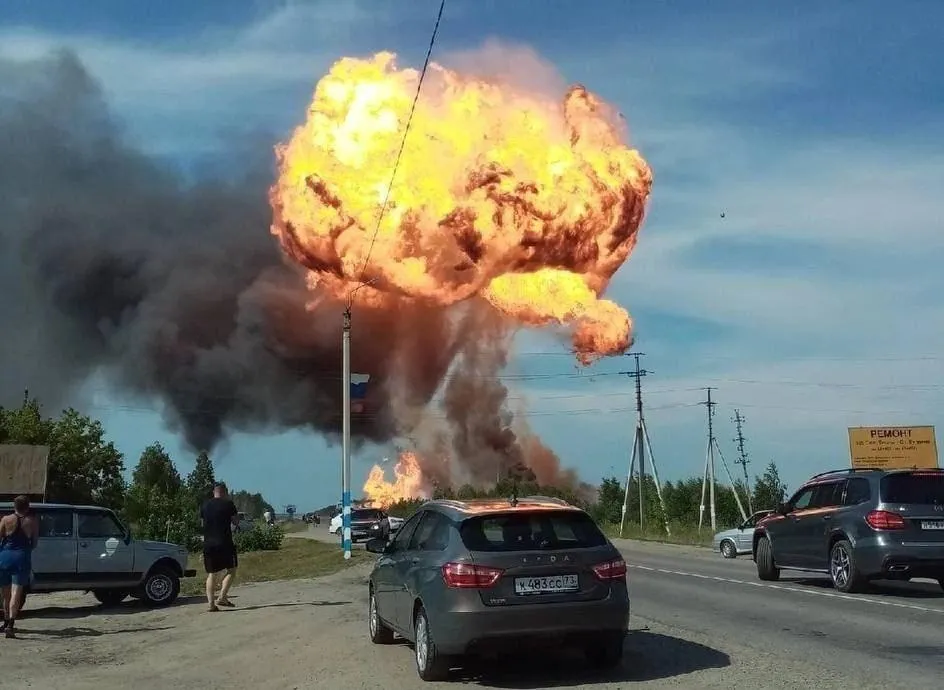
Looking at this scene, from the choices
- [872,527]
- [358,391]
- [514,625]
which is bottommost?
[514,625]

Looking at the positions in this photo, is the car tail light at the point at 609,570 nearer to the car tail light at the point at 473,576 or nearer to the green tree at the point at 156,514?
the car tail light at the point at 473,576

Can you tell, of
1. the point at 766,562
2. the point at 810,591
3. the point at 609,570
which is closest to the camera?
the point at 609,570

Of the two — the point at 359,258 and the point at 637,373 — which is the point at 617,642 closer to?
the point at 359,258

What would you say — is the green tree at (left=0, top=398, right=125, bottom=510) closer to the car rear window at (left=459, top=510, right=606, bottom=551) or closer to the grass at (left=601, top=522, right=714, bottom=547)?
the grass at (left=601, top=522, right=714, bottom=547)

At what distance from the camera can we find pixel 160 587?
16.9 metres

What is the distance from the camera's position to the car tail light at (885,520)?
14.6 m

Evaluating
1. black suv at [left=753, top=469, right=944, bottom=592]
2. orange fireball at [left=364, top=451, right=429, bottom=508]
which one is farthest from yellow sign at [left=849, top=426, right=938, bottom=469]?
orange fireball at [left=364, top=451, right=429, bottom=508]

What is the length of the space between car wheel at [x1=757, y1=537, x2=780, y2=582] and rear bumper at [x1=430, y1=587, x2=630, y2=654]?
10.1 metres

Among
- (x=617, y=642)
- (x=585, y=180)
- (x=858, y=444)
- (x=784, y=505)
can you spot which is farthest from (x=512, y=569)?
(x=858, y=444)

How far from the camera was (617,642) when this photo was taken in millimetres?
8695

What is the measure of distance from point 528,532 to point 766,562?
10.4 metres

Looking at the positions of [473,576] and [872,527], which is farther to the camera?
[872,527]

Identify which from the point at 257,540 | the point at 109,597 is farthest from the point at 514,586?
the point at 257,540

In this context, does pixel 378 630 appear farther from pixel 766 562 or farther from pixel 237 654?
pixel 766 562
